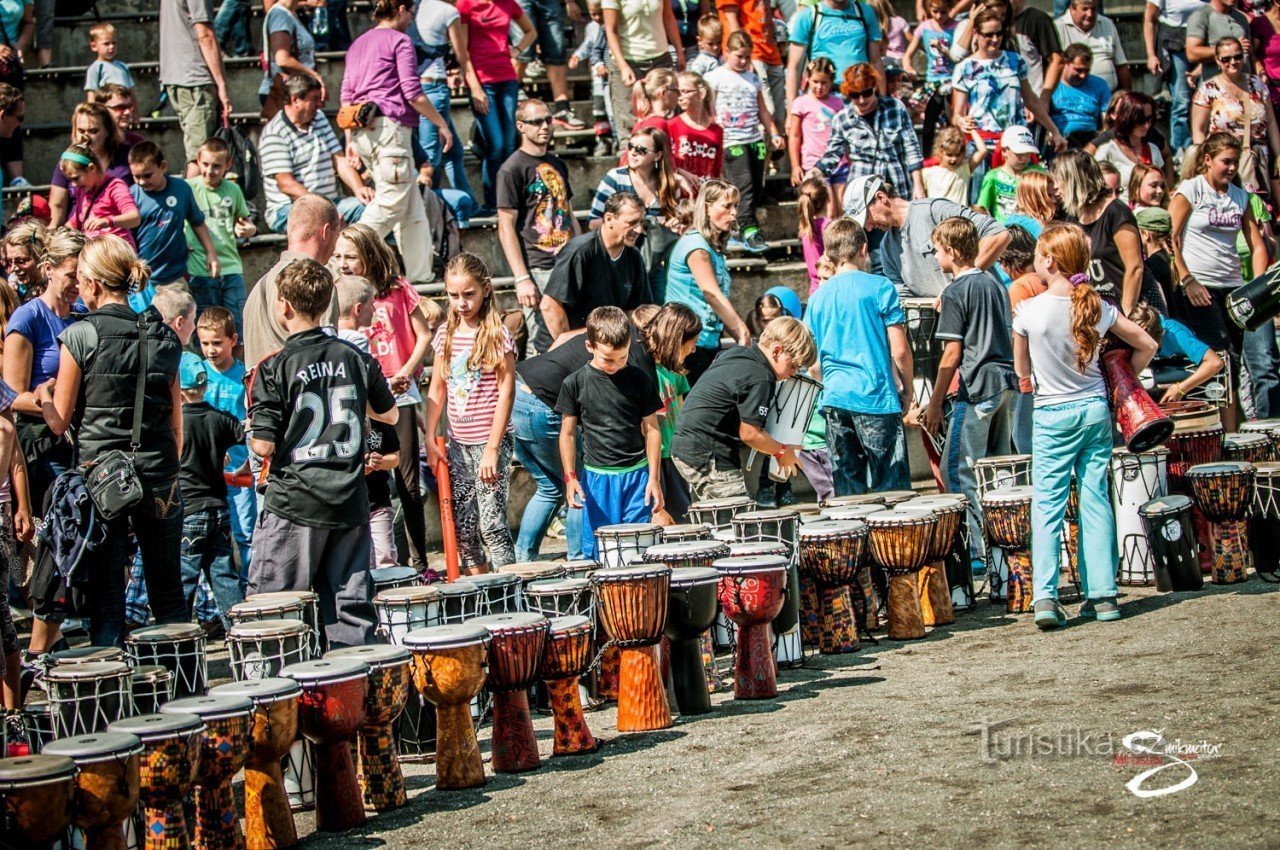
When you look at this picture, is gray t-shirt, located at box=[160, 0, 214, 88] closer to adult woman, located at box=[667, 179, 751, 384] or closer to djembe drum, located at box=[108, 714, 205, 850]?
adult woman, located at box=[667, 179, 751, 384]

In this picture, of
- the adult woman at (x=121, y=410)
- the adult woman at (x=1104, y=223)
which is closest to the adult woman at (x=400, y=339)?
the adult woman at (x=121, y=410)

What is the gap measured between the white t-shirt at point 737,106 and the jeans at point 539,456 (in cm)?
445

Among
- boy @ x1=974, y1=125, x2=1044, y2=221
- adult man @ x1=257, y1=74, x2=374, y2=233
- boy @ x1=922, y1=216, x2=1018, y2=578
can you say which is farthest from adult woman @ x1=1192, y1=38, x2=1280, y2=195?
adult man @ x1=257, y1=74, x2=374, y2=233

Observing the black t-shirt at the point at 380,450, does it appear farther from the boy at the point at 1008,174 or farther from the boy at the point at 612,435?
the boy at the point at 1008,174

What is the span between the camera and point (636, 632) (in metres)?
6.54

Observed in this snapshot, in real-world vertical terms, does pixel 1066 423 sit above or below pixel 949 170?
below

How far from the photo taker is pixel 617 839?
201 inches

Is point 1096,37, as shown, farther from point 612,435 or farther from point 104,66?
point 612,435

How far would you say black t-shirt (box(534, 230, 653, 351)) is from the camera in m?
9.21

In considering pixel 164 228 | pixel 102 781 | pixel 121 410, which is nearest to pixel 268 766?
pixel 102 781

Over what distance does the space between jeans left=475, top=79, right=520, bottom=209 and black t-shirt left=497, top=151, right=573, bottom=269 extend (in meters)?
1.84

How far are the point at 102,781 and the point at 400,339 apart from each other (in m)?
4.23

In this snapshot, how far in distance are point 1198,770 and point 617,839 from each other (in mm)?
1837

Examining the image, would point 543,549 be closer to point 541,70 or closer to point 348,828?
point 348,828
